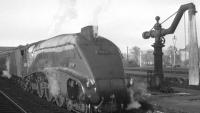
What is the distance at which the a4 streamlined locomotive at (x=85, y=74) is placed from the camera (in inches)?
450

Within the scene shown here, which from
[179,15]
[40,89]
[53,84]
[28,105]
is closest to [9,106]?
[28,105]

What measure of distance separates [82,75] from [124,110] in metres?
2.43

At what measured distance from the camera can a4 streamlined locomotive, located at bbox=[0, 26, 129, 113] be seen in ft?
37.5

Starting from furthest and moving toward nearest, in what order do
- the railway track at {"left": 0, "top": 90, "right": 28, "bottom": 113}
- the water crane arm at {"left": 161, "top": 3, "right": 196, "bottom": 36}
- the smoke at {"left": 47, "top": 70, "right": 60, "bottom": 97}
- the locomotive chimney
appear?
1. the water crane arm at {"left": 161, "top": 3, "right": 196, "bottom": 36}
2. the railway track at {"left": 0, "top": 90, "right": 28, "bottom": 113}
3. the smoke at {"left": 47, "top": 70, "right": 60, "bottom": 97}
4. the locomotive chimney

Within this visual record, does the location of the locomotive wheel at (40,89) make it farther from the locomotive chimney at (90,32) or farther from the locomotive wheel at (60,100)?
the locomotive chimney at (90,32)

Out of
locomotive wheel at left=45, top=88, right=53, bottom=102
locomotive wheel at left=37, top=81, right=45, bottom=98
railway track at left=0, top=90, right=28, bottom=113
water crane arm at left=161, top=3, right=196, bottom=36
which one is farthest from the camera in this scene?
water crane arm at left=161, top=3, right=196, bottom=36

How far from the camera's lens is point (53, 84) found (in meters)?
13.7

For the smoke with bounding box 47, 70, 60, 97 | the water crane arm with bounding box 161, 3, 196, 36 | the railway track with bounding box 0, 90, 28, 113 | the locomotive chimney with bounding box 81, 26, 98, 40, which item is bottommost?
the railway track with bounding box 0, 90, 28, 113

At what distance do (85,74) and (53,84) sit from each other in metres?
2.56

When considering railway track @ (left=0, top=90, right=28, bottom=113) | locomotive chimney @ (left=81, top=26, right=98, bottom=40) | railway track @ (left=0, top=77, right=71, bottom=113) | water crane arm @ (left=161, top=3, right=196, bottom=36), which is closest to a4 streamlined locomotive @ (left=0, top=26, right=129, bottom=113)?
locomotive chimney @ (left=81, top=26, right=98, bottom=40)

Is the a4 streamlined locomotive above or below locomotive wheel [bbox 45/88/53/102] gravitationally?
above

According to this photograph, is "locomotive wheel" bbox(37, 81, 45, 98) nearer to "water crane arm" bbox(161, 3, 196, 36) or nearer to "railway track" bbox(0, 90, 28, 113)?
"railway track" bbox(0, 90, 28, 113)

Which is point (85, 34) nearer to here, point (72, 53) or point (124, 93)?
point (72, 53)

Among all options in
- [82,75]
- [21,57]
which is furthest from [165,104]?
[21,57]
